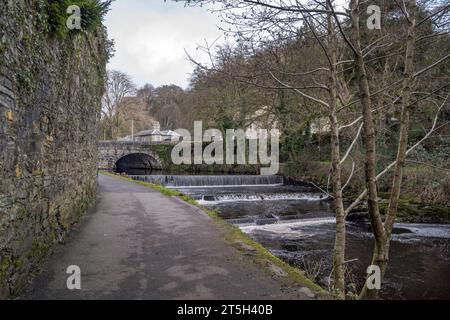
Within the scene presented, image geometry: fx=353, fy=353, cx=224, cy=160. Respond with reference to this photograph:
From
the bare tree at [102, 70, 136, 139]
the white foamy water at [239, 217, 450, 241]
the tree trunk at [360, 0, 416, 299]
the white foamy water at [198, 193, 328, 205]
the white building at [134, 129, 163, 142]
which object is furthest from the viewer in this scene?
the white building at [134, 129, 163, 142]

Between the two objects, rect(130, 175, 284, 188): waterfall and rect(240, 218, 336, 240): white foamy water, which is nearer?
rect(240, 218, 336, 240): white foamy water

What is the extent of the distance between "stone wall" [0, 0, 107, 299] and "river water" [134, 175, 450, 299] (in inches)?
156

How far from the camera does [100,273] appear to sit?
14.5 feet

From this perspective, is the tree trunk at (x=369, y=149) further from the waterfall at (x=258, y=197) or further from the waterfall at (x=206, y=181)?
the waterfall at (x=206, y=181)

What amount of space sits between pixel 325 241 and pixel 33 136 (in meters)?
8.40

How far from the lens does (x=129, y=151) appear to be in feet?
120

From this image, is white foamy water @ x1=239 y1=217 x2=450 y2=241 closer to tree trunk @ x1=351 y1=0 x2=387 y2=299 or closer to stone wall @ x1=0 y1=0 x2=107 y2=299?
stone wall @ x1=0 y1=0 x2=107 y2=299

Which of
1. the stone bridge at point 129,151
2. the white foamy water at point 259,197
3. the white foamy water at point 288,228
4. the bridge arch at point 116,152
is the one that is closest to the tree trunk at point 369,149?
the white foamy water at point 288,228

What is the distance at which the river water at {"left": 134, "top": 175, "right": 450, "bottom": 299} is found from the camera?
7.12 meters

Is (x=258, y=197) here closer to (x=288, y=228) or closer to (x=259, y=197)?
(x=259, y=197)

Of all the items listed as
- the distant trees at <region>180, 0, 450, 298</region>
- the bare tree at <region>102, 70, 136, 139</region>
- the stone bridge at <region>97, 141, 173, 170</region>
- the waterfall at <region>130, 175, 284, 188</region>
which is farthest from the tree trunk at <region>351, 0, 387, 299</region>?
the bare tree at <region>102, 70, 136, 139</region>
